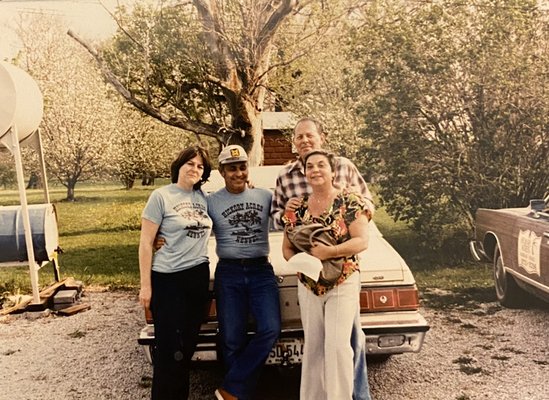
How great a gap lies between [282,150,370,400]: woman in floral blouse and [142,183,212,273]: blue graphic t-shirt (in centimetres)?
54

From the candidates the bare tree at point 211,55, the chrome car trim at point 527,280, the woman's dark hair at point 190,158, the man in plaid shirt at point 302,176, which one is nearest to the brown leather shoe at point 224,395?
the man in plaid shirt at point 302,176

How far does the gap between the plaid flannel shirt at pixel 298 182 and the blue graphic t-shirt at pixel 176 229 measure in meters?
0.47

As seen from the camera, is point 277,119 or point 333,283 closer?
point 333,283

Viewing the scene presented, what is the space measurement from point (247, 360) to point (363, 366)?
66 centimetres

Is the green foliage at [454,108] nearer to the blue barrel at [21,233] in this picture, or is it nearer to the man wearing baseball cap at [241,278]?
the man wearing baseball cap at [241,278]

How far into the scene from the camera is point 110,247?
4.30m

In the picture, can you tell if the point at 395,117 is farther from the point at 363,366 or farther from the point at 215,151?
the point at 363,366

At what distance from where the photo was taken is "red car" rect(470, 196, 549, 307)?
3766mm

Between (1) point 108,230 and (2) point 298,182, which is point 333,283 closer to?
(2) point 298,182

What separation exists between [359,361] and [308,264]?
67cm

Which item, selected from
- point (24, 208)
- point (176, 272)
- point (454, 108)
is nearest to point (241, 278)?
point (176, 272)

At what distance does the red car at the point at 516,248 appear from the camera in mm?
3766

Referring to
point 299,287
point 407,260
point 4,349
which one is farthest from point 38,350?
point 407,260

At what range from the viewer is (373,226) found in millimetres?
4094
